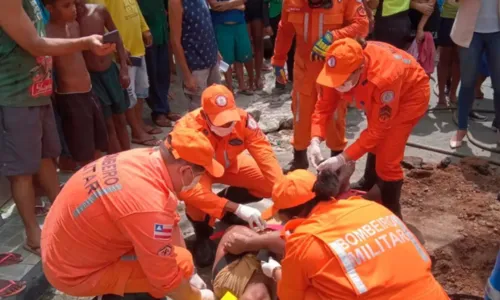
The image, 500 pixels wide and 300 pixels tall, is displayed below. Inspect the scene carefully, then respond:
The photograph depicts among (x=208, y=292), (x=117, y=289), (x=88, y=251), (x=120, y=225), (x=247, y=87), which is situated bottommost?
(x=247, y=87)

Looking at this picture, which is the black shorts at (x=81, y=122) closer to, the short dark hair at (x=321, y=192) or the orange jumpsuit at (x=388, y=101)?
the orange jumpsuit at (x=388, y=101)

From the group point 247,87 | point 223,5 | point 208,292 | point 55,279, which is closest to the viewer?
point 55,279

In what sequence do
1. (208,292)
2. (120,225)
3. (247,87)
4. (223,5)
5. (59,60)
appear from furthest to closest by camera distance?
(247,87)
(223,5)
(59,60)
(208,292)
(120,225)

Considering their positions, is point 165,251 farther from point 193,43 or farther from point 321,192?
point 193,43

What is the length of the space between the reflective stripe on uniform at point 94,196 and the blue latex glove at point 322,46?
2.13 m

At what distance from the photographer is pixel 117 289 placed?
2627 mm

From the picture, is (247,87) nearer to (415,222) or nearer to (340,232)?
(415,222)

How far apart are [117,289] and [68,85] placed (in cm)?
187

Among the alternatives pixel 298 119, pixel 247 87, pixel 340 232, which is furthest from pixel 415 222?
pixel 247 87

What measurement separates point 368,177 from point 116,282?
2.27m

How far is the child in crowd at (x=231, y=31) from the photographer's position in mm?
5727

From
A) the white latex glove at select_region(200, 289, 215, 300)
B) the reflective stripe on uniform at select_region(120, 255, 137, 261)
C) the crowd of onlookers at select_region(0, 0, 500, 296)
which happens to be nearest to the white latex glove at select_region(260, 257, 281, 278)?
the white latex glove at select_region(200, 289, 215, 300)

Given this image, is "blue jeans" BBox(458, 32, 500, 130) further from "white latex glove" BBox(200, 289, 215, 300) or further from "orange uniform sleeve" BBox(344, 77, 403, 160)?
"white latex glove" BBox(200, 289, 215, 300)

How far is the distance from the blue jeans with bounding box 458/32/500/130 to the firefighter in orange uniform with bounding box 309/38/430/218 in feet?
4.87
